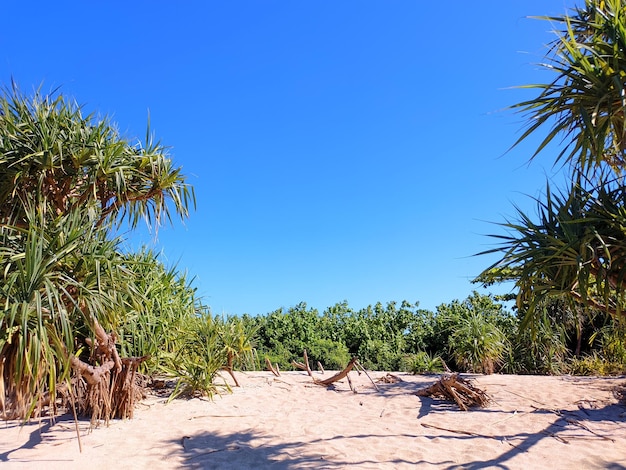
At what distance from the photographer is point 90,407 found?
6324 millimetres

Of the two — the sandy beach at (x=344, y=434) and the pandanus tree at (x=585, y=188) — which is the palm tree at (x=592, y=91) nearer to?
the pandanus tree at (x=585, y=188)

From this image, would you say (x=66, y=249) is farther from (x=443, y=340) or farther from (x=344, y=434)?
(x=443, y=340)

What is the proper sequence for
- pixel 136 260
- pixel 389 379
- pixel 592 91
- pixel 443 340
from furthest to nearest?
pixel 443 340 → pixel 389 379 → pixel 136 260 → pixel 592 91

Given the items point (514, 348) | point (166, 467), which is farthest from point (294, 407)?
point (514, 348)

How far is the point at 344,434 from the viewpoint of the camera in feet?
19.6

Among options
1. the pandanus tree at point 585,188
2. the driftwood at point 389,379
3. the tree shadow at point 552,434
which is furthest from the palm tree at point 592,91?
→ the driftwood at point 389,379

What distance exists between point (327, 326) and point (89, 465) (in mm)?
10289

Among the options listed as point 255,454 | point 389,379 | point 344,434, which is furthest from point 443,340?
point 255,454

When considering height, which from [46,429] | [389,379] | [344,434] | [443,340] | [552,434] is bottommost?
[552,434]

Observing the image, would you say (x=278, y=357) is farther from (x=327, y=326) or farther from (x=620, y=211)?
(x=620, y=211)

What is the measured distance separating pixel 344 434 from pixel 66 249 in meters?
3.98

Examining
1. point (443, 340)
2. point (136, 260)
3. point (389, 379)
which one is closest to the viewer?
point (136, 260)

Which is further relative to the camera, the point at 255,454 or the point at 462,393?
the point at 462,393

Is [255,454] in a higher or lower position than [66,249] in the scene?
lower
